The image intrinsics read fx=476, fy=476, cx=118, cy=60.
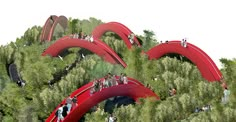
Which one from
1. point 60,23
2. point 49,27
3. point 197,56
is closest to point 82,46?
point 49,27

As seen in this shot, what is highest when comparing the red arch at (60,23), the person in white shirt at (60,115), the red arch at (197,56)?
the red arch at (60,23)

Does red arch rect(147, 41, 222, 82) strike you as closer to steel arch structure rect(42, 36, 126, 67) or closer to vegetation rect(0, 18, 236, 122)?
vegetation rect(0, 18, 236, 122)

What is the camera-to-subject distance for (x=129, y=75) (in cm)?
3884

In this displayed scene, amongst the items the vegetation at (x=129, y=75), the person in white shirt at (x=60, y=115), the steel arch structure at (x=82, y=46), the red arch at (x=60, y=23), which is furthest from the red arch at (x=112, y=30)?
the person in white shirt at (x=60, y=115)

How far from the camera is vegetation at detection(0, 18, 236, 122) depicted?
95.2 ft

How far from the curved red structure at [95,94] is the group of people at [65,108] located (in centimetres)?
31

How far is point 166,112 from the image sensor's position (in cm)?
2973

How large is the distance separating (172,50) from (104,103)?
11.2m

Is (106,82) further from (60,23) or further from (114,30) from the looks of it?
(60,23)

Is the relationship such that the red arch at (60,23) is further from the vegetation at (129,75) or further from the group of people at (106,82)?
the group of people at (106,82)

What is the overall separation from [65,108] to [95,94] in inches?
82.3

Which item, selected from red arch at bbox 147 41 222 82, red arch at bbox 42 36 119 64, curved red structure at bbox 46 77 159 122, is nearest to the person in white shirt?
curved red structure at bbox 46 77 159 122

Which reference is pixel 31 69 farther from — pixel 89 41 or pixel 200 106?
pixel 200 106

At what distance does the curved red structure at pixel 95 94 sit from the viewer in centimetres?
2962
